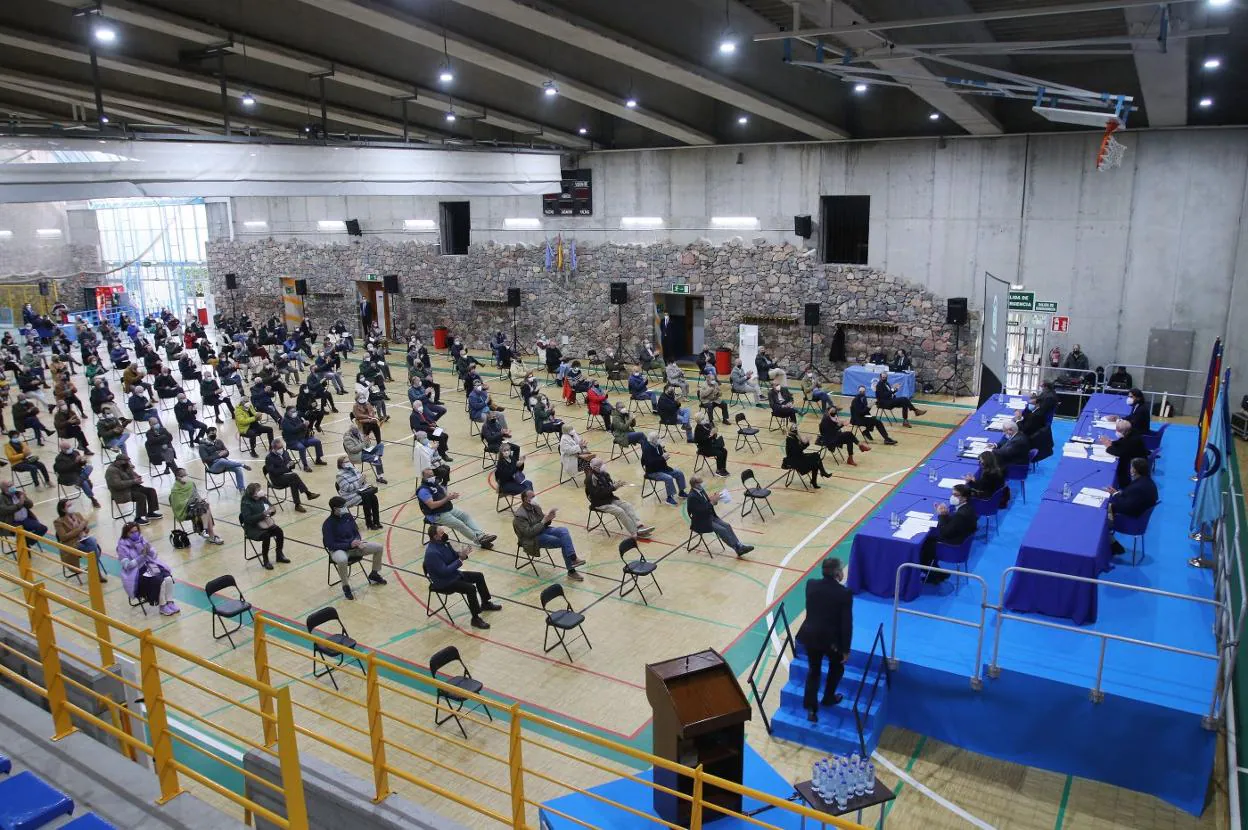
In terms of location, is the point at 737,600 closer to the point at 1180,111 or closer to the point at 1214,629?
the point at 1214,629

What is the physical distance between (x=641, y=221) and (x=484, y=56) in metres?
10.7

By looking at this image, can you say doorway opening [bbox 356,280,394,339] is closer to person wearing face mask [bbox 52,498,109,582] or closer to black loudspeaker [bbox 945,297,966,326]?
black loudspeaker [bbox 945,297,966,326]

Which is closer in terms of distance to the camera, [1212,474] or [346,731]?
[346,731]

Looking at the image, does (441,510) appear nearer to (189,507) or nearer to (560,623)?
(560,623)

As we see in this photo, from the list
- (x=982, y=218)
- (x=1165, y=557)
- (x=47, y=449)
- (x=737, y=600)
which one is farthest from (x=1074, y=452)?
(x=47, y=449)

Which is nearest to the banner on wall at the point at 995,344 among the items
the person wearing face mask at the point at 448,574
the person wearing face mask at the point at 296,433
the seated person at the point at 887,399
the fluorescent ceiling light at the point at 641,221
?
the seated person at the point at 887,399

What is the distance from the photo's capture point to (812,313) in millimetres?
23438

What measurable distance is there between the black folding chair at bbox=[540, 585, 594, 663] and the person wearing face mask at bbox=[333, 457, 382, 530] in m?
4.42

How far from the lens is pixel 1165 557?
10.8 metres

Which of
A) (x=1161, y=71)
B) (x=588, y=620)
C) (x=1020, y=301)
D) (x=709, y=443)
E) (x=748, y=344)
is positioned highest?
(x=1161, y=71)

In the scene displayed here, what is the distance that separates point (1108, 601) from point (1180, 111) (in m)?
11.8

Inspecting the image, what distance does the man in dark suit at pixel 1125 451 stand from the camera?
40.9 ft

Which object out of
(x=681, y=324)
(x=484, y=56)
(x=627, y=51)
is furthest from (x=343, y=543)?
(x=681, y=324)

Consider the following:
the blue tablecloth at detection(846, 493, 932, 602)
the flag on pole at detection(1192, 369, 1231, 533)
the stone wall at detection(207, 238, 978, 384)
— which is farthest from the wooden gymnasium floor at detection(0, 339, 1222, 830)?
Answer: the stone wall at detection(207, 238, 978, 384)
